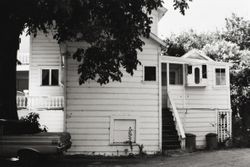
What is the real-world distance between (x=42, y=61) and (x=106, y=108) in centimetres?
857

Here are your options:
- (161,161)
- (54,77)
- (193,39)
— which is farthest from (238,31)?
(161,161)

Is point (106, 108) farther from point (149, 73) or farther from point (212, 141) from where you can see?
point (212, 141)

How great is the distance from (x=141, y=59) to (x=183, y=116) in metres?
5.39

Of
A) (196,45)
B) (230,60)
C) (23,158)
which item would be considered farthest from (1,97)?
(196,45)

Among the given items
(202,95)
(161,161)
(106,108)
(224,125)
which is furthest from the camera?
(202,95)

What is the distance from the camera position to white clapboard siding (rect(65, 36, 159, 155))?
2030 centimetres

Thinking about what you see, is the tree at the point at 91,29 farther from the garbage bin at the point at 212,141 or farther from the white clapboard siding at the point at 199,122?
the garbage bin at the point at 212,141

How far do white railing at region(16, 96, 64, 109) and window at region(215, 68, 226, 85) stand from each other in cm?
1015

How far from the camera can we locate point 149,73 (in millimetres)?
21406

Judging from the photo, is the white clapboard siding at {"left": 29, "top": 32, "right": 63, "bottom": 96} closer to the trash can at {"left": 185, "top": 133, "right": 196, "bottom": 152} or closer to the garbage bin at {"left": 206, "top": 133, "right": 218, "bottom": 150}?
the trash can at {"left": 185, "top": 133, "right": 196, "bottom": 152}

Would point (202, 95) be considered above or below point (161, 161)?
above

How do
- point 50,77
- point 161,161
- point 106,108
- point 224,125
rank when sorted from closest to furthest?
point 161,161, point 106,108, point 224,125, point 50,77

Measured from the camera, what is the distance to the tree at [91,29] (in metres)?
15.3

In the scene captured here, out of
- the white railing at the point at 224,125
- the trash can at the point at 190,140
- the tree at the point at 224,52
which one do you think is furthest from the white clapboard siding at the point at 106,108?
the tree at the point at 224,52
